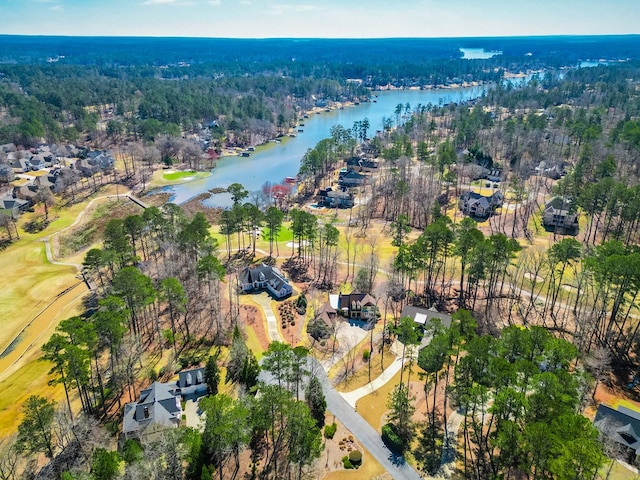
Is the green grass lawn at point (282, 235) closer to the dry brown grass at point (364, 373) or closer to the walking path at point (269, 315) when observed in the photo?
the walking path at point (269, 315)

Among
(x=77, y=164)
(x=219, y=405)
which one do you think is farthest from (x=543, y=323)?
(x=77, y=164)

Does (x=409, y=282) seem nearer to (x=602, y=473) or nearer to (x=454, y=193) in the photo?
(x=602, y=473)

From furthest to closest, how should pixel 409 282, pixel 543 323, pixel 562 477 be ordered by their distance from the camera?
pixel 409 282, pixel 543 323, pixel 562 477

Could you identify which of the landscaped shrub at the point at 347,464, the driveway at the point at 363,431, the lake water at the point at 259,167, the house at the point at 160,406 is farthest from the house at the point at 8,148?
the landscaped shrub at the point at 347,464

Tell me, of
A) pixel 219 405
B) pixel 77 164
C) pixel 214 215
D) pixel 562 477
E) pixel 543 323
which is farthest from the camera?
pixel 77 164

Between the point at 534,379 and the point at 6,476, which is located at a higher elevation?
the point at 534,379

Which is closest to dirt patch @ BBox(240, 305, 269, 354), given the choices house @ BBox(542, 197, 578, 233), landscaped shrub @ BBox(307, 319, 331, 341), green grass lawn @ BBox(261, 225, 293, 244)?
landscaped shrub @ BBox(307, 319, 331, 341)

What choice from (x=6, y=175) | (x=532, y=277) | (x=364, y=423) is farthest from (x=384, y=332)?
(x=6, y=175)

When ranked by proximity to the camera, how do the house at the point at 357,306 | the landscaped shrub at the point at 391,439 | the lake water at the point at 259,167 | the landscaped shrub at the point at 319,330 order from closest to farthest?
the landscaped shrub at the point at 391,439
the landscaped shrub at the point at 319,330
the house at the point at 357,306
the lake water at the point at 259,167
